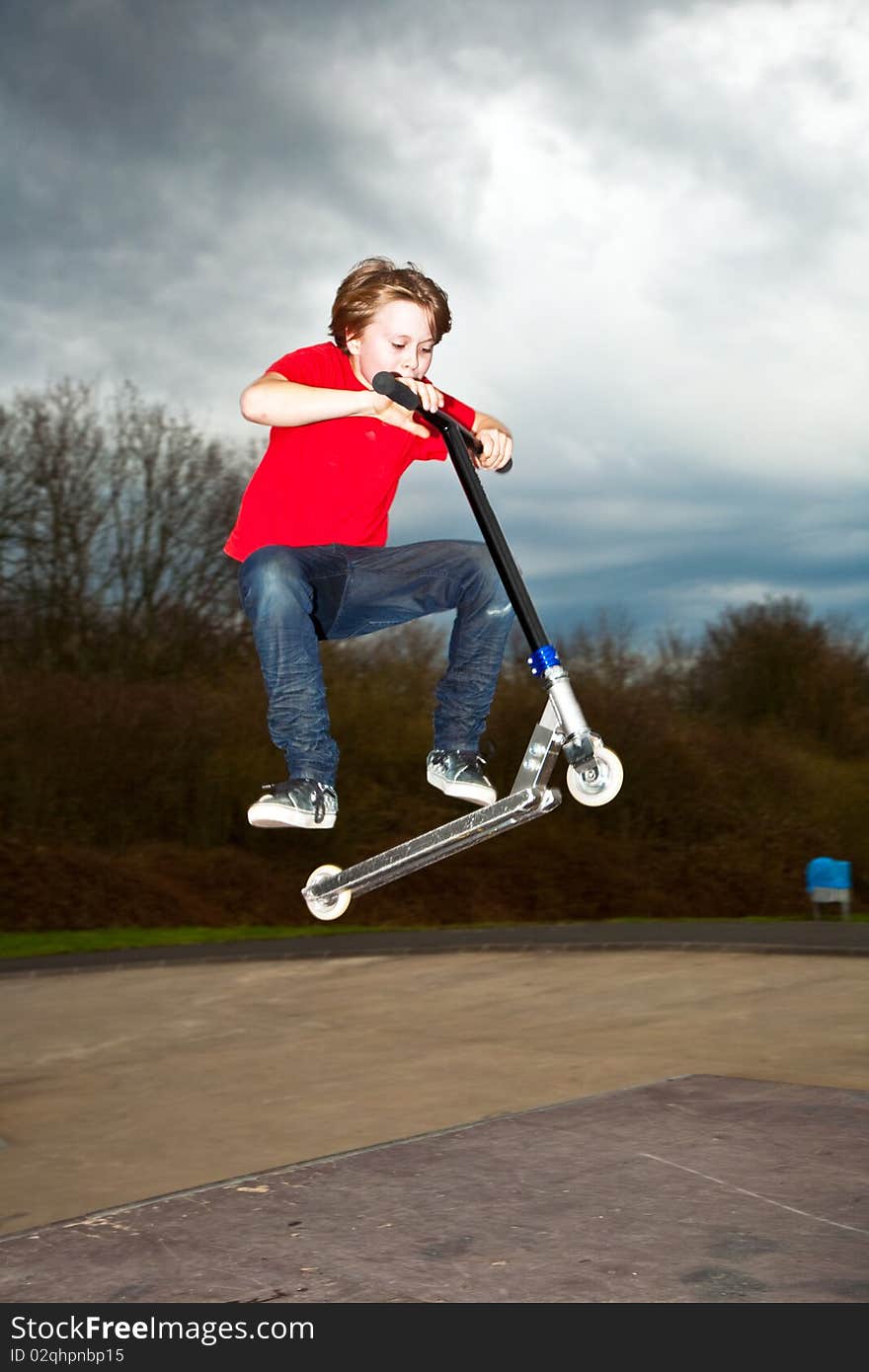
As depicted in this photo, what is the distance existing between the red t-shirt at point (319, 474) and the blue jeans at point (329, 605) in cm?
5

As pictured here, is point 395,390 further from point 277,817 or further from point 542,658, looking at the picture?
point 277,817

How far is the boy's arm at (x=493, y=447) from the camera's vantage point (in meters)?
2.92

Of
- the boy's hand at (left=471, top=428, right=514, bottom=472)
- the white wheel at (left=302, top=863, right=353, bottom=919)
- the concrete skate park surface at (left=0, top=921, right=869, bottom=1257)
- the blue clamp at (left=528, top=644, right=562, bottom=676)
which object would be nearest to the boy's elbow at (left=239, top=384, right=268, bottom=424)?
the boy's hand at (left=471, top=428, right=514, bottom=472)

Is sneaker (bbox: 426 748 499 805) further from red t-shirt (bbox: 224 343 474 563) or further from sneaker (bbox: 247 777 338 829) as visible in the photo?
red t-shirt (bbox: 224 343 474 563)

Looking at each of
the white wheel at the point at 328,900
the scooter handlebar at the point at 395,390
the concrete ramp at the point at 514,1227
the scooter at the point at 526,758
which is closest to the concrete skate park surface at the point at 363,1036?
the concrete ramp at the point at 514,1227

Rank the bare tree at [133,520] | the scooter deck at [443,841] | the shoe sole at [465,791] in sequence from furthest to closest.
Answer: the bare tree at [133,520] → the shoe sole at [465,791] → the scooter deck at [443,841]

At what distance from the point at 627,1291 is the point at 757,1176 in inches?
97.8

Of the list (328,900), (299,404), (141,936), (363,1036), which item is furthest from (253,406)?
(141,936)

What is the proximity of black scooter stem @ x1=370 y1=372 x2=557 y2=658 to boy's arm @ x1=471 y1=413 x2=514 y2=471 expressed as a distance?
101 mm

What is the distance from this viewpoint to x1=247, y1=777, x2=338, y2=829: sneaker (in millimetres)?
3002

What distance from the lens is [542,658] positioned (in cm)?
282

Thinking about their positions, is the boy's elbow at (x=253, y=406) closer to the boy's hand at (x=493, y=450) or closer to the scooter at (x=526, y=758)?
the scooter at (x=526, y=758)

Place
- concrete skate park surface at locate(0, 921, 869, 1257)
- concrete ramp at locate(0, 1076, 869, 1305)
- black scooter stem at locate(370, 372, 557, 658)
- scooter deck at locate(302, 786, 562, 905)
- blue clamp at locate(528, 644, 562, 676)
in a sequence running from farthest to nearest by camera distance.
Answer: concrete skate park surface at locate(0, 921, 869, 1257) < concrete ramp at locate(0, 1076, 869, 1305) < scooter deck at locate(302, 786, 562, 905) < blue clamp at locate(528, 644, 562, 676) < black scooter stem at locate(370, 372, 557, 658)
